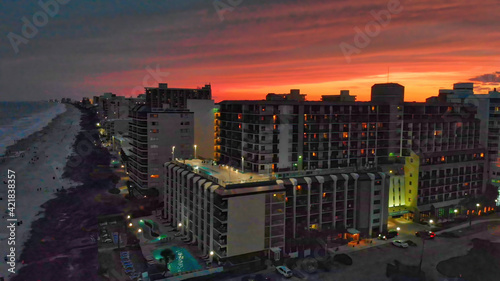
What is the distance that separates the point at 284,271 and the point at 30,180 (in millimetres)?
89631

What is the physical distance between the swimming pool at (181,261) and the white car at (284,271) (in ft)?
36.9

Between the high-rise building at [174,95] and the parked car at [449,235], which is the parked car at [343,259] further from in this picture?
the high-rise building at [174,95]

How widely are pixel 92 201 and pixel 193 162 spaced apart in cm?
3017

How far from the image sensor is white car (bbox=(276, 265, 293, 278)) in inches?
2058

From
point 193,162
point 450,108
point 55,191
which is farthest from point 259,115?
point 55,191

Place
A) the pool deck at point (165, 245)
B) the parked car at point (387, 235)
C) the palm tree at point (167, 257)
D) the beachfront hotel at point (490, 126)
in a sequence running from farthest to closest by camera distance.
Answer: the beachfront hotel at point (490, 126) < the parked car at point (387, 235) < the pool deck at point (165, 245) < the palm tree at point (167, 257)

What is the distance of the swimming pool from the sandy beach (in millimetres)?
19930

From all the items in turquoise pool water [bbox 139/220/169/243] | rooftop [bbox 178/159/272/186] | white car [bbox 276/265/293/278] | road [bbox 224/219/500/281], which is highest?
rooftop [bbox 178/159/272/186]

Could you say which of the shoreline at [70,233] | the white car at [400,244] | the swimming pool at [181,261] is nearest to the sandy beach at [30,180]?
the shoreline at [70,233]

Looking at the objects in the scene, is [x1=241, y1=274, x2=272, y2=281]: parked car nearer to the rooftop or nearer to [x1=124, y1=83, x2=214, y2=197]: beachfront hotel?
the rooftop

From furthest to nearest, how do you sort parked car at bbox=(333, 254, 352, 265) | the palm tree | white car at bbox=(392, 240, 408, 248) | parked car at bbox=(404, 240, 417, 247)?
parked car at bbox=(404, 240, 417, 247) → white car at bbox=(392, 240, 408, 248) → parked car at bbox=(333, 254, 352, 265) → the palm tree

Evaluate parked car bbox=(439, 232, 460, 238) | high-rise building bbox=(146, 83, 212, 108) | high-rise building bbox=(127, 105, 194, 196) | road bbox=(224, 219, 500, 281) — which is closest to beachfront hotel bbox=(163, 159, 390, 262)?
road bbox=(224, 219, 500, 281)

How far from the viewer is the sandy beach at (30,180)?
222 feet

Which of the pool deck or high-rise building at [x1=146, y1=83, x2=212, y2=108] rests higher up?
high-rise building at [x1=146, y1=83, x2=212, y2=108]
